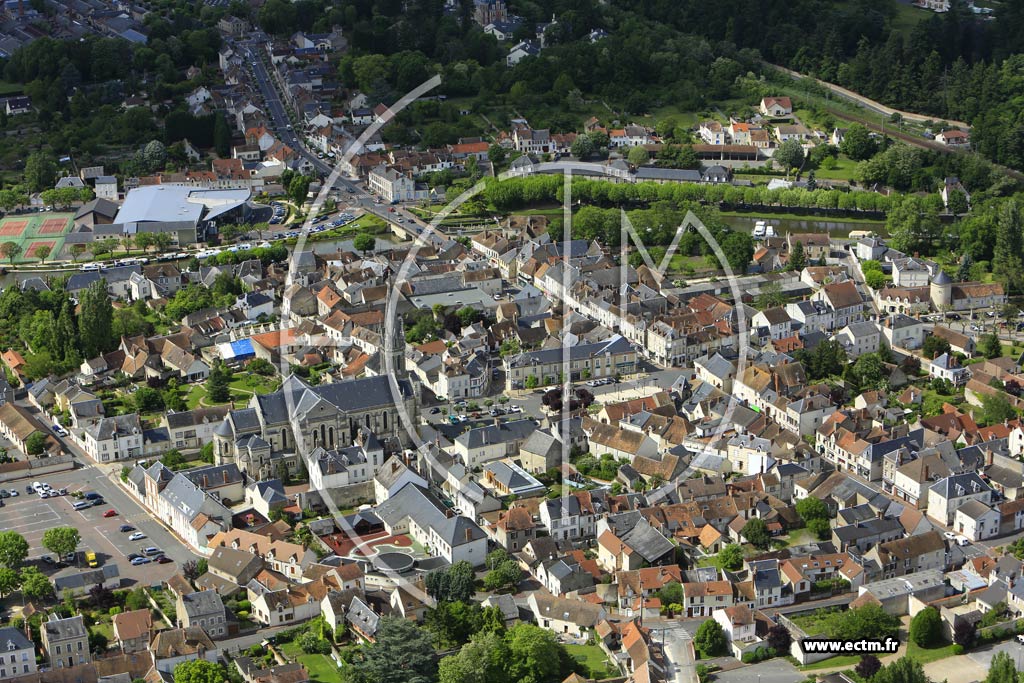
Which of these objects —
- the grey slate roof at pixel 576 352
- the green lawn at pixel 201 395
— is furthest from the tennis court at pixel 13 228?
the grey slate roof at pixel 576 352

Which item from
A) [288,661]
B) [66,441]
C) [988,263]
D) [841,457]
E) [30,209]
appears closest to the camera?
[288,661]

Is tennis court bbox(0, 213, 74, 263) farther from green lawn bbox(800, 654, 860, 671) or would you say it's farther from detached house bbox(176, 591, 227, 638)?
green lawn bbox(800, 654, 860, 671)

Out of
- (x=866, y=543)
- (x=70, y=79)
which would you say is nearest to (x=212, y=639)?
(x=866, y=543)

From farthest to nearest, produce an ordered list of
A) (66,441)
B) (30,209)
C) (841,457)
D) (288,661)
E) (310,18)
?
(310,18) < (30,209) < (66,441) < (841,457) < (288,661)

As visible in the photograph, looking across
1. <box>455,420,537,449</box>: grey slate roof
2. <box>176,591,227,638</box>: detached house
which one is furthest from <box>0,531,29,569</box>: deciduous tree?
<box>455,420,537,449</box>: grey slate roof

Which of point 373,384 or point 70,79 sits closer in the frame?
point 373,384

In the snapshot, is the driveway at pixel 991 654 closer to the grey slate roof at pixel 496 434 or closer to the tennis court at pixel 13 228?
the grey slate roof at pixel 496 434

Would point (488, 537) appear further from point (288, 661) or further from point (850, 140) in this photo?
point (850, 140)
